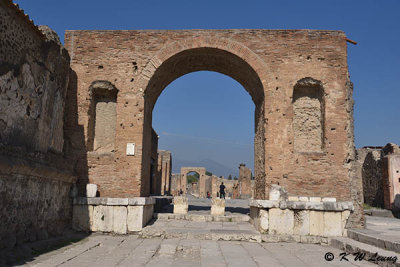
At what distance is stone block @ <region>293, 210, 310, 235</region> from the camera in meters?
8.42

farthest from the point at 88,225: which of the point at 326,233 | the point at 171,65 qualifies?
the point at 326,233

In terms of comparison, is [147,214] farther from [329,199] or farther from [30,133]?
[329,199]

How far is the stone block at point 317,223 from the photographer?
8406 mm

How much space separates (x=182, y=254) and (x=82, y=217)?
138 inches

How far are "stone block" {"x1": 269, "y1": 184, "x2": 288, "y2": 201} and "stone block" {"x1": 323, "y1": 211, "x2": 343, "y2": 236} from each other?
105cm

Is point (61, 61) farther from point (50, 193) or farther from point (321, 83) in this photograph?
point (321, 83)

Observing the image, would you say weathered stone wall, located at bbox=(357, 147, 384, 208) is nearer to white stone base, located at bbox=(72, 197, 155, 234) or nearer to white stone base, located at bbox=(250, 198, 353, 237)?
white stone base, located at bbox=(250, 198, 353, 237)

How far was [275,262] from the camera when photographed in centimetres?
588

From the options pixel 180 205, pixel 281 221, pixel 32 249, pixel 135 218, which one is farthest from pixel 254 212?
pixel 32 249

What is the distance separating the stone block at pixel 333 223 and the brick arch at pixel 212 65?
1.70 meters

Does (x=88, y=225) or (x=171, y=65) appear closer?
(x=88, y=225)

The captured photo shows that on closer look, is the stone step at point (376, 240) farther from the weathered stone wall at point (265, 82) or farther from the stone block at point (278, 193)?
the stone block at point (278, 193)

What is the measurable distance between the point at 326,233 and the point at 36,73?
24.2 ft

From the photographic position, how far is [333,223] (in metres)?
8.45
